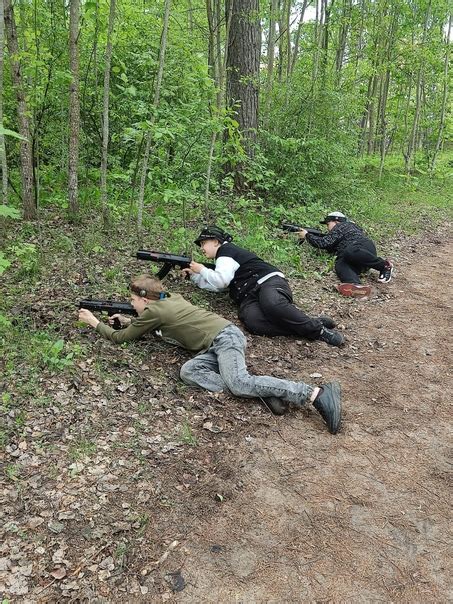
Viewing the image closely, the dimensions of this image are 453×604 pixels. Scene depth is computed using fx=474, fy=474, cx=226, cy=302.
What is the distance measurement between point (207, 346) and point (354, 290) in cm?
328

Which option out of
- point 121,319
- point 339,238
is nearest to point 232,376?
point 121,319

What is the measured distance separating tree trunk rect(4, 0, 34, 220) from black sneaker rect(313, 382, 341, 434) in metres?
4.40

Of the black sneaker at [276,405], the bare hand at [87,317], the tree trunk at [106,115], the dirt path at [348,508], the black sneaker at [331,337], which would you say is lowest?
the dirt path at [348,508]

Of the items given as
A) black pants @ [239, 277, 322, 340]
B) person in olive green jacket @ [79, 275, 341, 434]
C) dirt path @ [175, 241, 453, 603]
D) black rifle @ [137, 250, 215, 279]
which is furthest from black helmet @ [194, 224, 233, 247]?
dirt path @ [175, 241, 453, 603]

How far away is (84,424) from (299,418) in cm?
184

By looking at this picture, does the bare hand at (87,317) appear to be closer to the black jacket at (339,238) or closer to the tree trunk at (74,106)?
the tree trunk at (74,106)

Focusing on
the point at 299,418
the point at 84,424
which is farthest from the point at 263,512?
the point at 84,424

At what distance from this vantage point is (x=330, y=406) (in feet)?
13.4

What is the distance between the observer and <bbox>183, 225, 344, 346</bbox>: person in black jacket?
18.1 ft

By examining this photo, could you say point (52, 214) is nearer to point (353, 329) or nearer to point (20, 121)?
point (20, 121)

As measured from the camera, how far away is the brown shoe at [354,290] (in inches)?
279

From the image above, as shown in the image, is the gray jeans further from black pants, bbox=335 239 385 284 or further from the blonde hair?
black pants, bbox=335 239 385 284

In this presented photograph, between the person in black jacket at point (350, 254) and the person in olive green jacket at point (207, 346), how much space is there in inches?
123

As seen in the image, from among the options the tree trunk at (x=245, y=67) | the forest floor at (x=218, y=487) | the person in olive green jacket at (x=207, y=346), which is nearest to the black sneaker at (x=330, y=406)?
the person in olive green jacket at (x=207, y=346)
